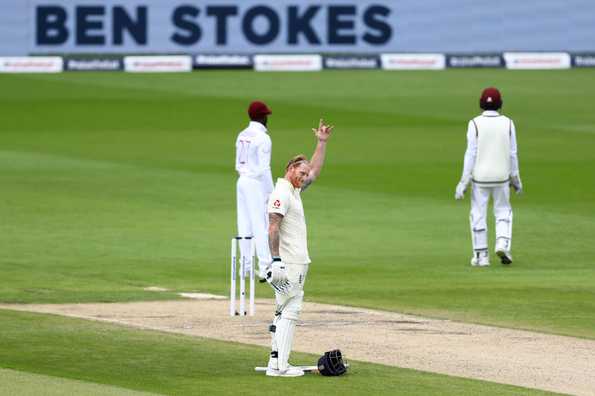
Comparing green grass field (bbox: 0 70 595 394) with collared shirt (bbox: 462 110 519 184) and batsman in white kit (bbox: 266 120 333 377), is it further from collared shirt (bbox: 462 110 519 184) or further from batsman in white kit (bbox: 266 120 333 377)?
collared shirt (bbox: 462 110 519 184)

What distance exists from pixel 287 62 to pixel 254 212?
3586 centimetres

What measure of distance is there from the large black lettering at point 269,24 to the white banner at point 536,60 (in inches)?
347

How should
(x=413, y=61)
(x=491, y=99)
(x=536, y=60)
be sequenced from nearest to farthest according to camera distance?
(x=491, y=99), (x=413, y=61), (x=536, y=60)

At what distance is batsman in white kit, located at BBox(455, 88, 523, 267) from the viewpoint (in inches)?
888

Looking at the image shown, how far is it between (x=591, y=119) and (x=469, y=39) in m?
10.7

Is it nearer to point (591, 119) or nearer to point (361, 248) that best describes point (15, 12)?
point (591, 119)

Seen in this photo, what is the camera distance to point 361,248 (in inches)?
993

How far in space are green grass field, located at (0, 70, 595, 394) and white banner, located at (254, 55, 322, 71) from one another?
0.46 metres

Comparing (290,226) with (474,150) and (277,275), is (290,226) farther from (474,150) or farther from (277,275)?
(474,150)

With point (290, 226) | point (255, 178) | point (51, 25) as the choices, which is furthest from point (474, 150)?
point (51, 25)

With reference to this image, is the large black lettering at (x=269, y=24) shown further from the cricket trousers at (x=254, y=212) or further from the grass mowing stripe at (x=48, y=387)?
the grass mowing stripe at (x=48, y=387)

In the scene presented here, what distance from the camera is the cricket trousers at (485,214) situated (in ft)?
74.1

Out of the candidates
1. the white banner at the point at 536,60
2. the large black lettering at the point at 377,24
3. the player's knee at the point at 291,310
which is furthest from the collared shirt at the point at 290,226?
the white banner at the point at 536,60

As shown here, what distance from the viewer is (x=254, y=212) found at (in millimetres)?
21031
